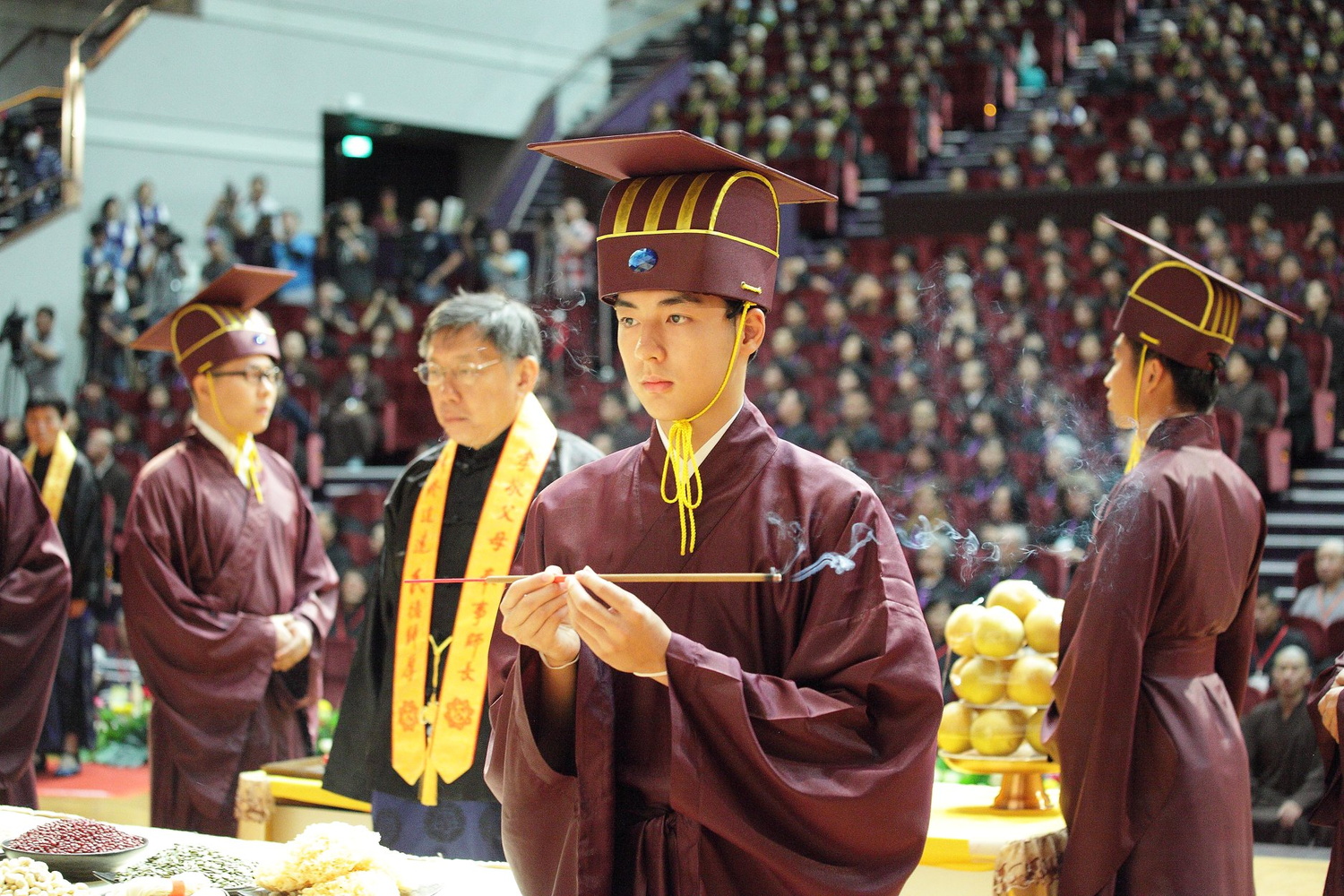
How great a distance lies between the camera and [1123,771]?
2887 millimetres

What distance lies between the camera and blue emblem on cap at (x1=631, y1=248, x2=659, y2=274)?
1887 mm

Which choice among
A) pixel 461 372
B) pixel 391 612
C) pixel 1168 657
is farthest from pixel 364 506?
pixel 1168 657

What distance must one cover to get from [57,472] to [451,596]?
470 centimetres

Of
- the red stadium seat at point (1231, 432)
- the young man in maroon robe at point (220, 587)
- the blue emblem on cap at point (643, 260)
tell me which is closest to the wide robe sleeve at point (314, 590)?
the young man in maroon robe at point (220, 587)

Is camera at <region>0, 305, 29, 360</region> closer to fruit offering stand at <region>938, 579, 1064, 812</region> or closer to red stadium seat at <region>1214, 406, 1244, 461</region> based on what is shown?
red stadium seat at <region>1214, 406, 1244, 461</region>

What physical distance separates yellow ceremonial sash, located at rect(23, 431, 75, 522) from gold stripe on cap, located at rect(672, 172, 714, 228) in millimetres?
6106

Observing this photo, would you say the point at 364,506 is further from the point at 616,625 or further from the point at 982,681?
the point at 616,625

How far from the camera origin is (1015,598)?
10.9 ft

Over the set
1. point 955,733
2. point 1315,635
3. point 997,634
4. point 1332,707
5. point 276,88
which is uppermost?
point 276,88

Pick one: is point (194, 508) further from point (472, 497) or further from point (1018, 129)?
point (1018, 129)

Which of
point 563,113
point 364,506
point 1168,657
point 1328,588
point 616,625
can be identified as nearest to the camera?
point 616,625

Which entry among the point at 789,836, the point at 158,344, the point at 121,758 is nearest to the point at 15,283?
the point at 121,758

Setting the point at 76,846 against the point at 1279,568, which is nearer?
the point at 76,846

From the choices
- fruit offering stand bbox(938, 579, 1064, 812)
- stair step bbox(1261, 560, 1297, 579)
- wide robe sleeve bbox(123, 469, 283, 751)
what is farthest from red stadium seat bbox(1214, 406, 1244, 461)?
wide robe sleeve bbox(123, 469, 283, 751)
